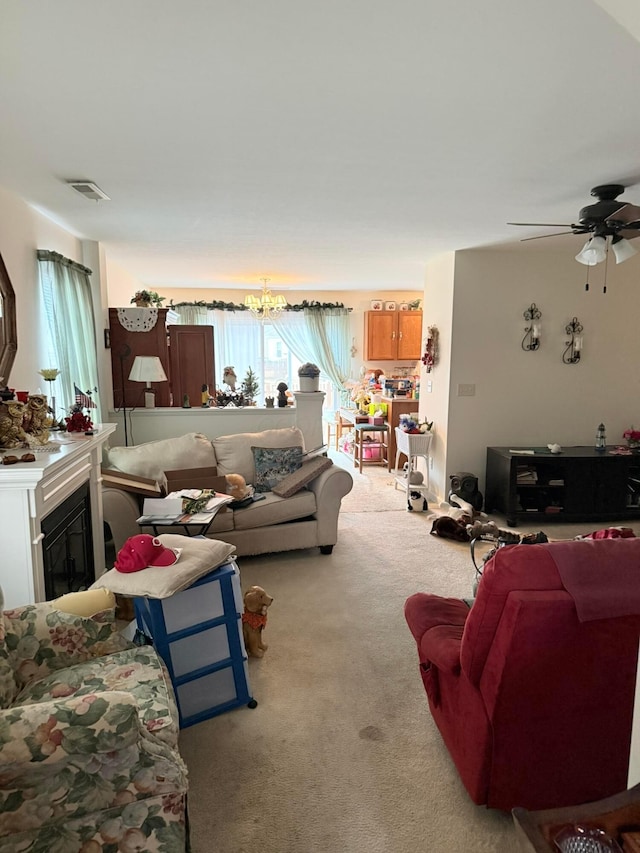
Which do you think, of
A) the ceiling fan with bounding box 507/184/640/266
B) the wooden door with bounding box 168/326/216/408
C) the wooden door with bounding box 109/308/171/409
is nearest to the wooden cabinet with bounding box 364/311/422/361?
Result: the wooden door with bounding box 168/326/216/408

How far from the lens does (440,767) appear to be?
2006mm

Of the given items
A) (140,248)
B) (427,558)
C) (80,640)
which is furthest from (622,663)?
(140,248)

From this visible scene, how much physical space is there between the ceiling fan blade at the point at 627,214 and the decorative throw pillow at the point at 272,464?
2744 millimetres

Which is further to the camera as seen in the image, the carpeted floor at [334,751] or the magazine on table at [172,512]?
the magazine on table at [172,512]

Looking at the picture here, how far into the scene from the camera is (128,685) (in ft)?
5.67

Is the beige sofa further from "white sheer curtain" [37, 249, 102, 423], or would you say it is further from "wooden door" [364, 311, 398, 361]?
"wooden door" [364, 311, 398, 361]

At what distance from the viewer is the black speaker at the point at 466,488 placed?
16.4 feet

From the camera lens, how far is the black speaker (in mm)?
5012

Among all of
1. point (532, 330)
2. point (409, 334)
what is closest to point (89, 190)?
point (532, 330)

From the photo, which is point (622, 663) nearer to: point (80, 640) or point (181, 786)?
point (181, 786)

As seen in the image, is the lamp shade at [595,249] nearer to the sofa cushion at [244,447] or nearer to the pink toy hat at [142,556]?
the sofa cushion at [244,447]

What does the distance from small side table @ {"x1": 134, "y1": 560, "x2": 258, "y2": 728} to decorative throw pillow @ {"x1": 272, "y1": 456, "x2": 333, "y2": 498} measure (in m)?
1.69

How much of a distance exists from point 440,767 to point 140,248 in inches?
185

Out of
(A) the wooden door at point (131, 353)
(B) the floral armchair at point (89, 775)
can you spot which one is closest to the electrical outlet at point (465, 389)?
(A) the wooden door at point (131, 353)
